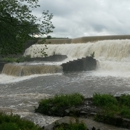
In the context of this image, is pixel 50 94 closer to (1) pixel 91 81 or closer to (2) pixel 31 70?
(1) pixel 91 81

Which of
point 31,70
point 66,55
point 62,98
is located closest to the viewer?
point 62,98

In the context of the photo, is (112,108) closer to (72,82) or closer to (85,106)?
(85,106)

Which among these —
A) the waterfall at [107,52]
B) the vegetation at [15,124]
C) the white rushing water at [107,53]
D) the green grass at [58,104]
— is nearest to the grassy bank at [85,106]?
the green grass at [58,104]

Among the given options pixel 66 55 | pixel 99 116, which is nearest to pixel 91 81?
pixel 99 116

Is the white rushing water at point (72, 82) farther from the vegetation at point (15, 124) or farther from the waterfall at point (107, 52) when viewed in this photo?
the vegetation at point (15, 124)

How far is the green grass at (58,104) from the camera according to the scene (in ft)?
36.4

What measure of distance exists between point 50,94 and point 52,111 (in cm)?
511

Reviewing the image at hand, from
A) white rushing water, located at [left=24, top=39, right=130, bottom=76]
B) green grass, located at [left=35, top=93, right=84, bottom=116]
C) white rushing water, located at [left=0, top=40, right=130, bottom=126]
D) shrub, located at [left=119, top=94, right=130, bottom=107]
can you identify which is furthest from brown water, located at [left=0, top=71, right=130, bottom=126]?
white rushing water, located at [left=24, top=39, right=130, bottom=76]

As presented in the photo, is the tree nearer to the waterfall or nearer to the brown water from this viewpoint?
the brown water

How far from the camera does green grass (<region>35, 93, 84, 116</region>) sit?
1109 cm

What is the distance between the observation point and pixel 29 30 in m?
9.02

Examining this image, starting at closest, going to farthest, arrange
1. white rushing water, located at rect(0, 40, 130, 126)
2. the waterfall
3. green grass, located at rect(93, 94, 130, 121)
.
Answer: green grass, located at rect(93, 94, 130, 121), white rushing water, located at rect(0, 40, 130, 126), the waterfall

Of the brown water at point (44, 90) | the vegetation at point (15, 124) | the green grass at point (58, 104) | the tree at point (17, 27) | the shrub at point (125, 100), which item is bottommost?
the brown water at point (44, 90)

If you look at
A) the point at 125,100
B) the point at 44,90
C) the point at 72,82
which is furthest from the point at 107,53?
the point at 125,100
